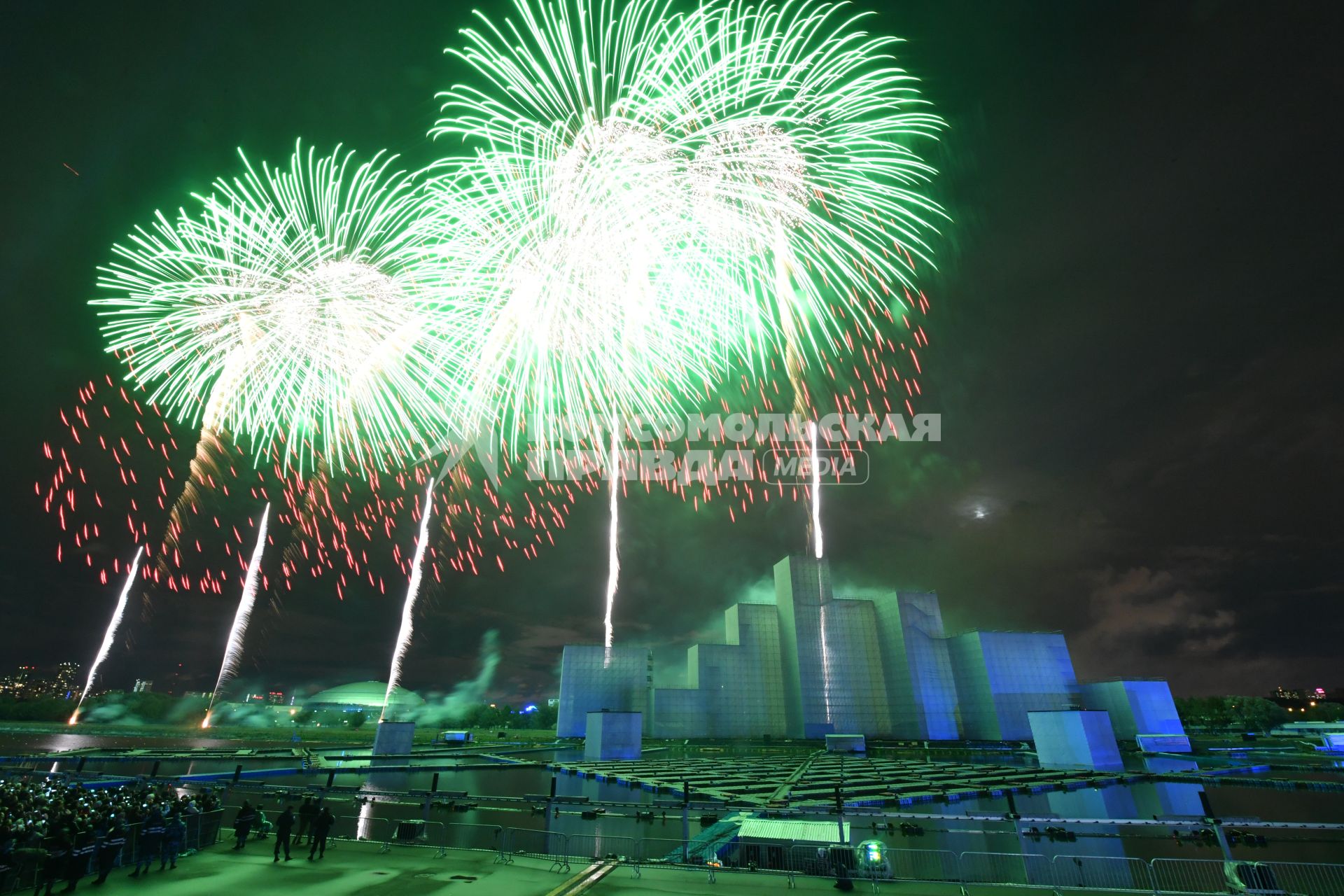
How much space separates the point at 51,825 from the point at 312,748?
70050mm

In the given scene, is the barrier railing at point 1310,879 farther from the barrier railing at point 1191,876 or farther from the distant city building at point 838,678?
the distant city building at point 838,678

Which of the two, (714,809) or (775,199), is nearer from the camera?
(714,809)

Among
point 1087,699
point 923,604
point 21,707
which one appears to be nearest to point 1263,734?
point 1087,699

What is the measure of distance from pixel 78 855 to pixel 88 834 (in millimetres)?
734

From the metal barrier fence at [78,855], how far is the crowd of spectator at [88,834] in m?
0.02

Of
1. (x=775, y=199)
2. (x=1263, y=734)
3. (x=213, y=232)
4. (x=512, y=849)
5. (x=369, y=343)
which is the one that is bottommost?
(x=512, y=849)

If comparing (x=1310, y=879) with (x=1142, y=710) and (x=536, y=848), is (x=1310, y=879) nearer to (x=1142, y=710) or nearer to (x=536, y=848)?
(x=536, y=848)

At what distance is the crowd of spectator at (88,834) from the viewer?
13.3 metres

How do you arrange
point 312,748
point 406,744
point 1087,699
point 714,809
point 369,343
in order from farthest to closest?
1. point 1087,699
2. point 312,748
3. point 406,744
4. point 369,343
5. point 714,809

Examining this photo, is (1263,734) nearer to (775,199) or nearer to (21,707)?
(775,199)

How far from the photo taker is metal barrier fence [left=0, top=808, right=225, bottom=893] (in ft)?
42.7

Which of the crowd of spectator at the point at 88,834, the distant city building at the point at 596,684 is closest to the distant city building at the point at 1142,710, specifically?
the distant city building at the point at 596,684

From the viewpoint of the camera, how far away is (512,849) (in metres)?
17.6

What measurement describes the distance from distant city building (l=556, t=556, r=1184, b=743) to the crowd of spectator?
86177 millimetres
